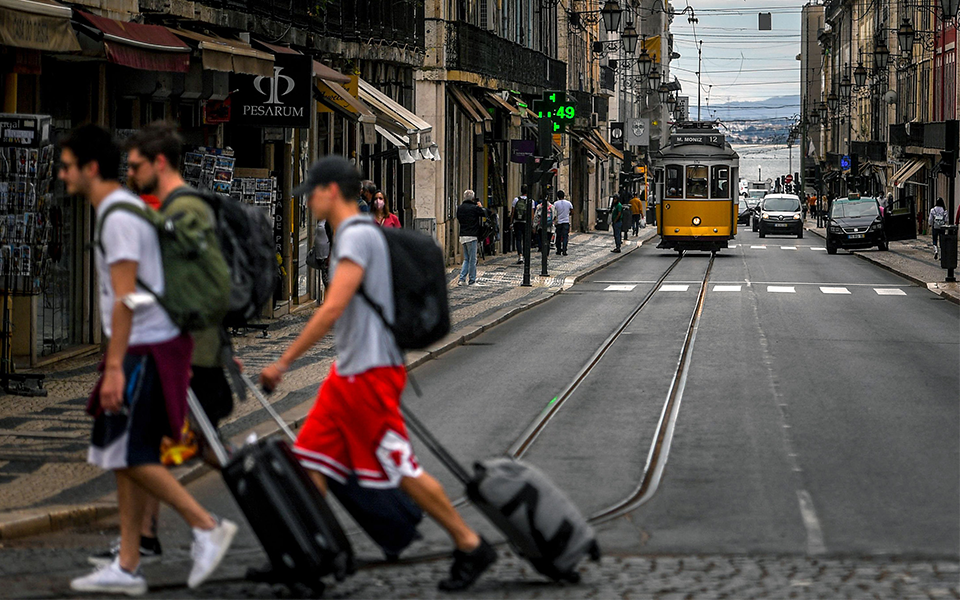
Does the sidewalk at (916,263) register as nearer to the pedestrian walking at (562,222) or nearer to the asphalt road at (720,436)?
the asphalt road at (720,436)

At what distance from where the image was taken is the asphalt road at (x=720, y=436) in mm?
7277

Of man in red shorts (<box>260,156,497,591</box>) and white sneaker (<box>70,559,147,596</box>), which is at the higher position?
man in red shorts (<box>260,156,497,591</box>)

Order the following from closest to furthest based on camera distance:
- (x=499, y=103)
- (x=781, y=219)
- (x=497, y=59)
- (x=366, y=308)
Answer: (x=366, y=308) → (x=497, y=59) → (x=499, y=103) → (x=781, y=219)

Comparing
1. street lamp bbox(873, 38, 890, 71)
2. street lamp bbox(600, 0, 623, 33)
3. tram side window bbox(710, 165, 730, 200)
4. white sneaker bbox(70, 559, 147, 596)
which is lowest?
white sneaker bbox(70, 559, 147, 596)

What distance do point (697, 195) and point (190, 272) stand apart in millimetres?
40213

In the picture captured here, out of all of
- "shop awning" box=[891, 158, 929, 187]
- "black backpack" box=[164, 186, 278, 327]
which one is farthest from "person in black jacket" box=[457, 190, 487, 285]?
"shop awning" box=[891, 158, 929, 187]

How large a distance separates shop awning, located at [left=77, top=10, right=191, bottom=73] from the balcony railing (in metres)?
21.5

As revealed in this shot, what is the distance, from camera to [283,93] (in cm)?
1819

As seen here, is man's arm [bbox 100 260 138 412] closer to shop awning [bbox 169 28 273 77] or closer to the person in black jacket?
shop awning [bbox 169 28 273 77]

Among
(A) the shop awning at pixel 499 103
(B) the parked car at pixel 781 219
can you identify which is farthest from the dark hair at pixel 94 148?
(B) the parked car at pixel 781 219

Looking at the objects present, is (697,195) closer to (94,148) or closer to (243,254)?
(243,254)

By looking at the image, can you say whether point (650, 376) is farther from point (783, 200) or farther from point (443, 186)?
point (783, 200)

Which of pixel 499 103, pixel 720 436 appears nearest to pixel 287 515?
pixel 720 436

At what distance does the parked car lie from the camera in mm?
67125
